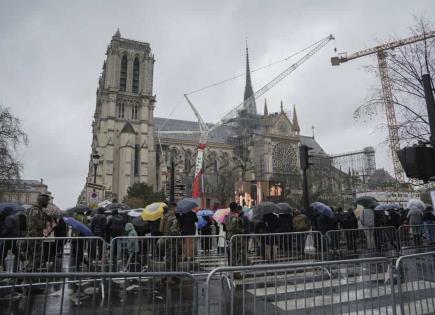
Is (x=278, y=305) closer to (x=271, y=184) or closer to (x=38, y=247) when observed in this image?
(x=38, y=247)

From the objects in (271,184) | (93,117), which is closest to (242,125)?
(93,117)

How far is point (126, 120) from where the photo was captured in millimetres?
58938

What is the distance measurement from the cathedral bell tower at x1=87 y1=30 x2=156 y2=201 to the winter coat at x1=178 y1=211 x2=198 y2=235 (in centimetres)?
4668

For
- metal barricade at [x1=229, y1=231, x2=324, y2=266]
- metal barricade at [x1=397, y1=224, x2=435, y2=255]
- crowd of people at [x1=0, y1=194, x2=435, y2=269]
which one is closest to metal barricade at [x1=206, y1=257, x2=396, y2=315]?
crowd of people at [x1=0, y1=194, x2=435, y2=269]

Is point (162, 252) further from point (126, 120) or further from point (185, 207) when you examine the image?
point (126, 120)

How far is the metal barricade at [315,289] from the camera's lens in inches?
145

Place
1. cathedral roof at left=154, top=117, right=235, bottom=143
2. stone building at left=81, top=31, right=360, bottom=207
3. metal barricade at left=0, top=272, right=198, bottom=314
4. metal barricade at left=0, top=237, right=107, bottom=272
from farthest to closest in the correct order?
1. cathedral roof at left=154, top=117, right=235, bottom=143
2. stone building at left=81, top=31, right=360, bottom=207
3. metal barricade at left=0, top=237, right=107, bottom=272
4. metal barricade at left=0, top=272, right=198, bottom=314

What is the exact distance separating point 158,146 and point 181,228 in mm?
57104

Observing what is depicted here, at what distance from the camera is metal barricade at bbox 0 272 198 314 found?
132 inches

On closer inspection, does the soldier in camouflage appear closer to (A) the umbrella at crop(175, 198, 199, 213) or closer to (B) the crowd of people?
(B) the crowd of people

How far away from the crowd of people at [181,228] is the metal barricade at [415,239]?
3 centimetres

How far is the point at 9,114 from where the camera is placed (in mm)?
21328

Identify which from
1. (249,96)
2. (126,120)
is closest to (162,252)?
(126,120)

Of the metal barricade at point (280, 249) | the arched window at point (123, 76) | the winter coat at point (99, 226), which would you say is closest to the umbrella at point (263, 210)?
the metal barricade at point (280, 249)
